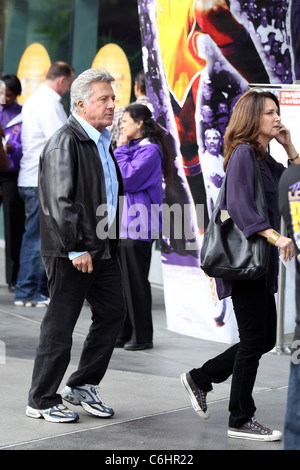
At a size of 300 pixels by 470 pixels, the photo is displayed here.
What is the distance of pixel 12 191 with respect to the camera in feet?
30.9

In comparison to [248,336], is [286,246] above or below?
above

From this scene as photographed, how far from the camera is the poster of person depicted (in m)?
7.21

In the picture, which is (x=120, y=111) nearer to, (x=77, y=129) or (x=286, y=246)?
(x=77, y=129)

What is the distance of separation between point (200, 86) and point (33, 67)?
609 centimetres

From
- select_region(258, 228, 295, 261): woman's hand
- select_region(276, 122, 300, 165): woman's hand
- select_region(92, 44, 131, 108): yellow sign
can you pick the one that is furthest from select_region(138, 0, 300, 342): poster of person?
select_region(92, 44, 131, 108): yellow sign

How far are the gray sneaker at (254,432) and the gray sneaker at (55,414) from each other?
2.86 feet

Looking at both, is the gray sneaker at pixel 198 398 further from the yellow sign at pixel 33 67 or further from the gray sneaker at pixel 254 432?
the yellow sign at pixel 33 67

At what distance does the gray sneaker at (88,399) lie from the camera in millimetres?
5309

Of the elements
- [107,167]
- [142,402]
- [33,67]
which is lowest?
[142,402]

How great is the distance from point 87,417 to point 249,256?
1.36m

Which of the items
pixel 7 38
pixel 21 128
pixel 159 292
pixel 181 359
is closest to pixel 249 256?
pixel 181 359

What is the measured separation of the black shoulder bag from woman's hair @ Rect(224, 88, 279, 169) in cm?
15

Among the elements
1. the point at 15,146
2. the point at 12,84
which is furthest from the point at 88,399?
the point at 12,84

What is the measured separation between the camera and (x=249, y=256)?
4.83 metres
